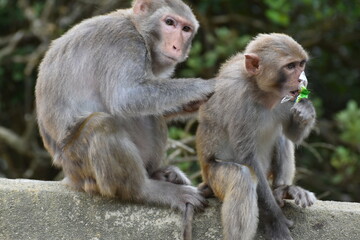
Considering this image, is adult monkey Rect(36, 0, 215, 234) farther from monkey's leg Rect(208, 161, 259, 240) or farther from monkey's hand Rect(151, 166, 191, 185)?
monkey's leg Rect(208, 161, 259, 240)

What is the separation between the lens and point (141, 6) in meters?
4.71

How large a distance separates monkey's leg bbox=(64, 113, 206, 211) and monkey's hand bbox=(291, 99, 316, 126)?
81 centimetres

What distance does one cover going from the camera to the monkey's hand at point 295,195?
4289mm

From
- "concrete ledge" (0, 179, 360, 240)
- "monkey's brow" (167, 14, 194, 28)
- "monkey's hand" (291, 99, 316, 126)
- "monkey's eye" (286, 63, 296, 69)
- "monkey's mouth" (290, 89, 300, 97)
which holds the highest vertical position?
"monkey's brow" (167, 14, 194, 28)

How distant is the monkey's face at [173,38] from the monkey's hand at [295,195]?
109cm

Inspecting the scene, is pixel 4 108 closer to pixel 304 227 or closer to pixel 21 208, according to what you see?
pixel 21 208

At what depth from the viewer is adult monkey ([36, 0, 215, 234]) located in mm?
4273

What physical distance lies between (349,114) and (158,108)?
3.35 meters

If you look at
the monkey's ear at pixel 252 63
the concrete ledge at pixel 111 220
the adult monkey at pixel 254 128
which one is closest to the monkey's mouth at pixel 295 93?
the adult monkey at pixel 254 128

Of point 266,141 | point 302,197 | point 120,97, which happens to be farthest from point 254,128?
point 120,97

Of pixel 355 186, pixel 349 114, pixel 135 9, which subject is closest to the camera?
pixel 135 9

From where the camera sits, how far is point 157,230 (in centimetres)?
432

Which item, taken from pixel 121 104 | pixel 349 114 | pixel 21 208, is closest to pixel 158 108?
pixel 121 104

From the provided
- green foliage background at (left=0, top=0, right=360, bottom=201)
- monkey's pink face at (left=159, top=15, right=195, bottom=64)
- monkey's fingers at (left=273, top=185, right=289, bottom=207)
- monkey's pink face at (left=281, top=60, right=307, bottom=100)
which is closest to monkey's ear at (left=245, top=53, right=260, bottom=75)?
monkey's pink face at (left=281, top=60, right=307, bottom=100)
